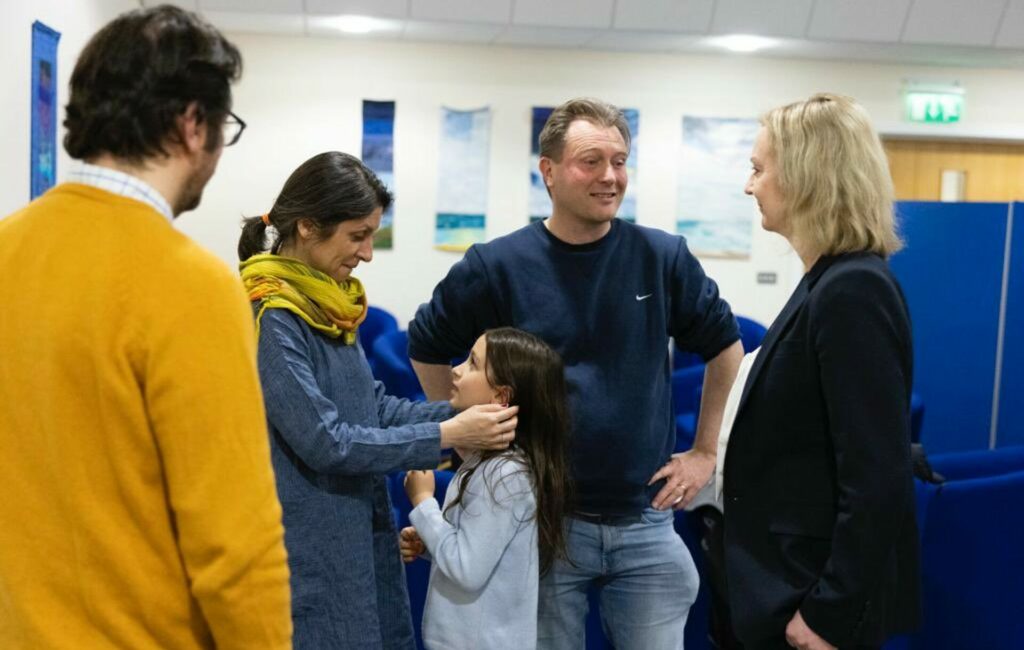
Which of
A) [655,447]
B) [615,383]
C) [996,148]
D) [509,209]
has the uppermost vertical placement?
[996,148]

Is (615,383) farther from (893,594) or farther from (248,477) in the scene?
(248,477)

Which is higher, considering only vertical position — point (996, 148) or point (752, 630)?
point (996, 148)

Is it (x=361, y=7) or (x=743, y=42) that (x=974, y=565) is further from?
(x=361, y=7)

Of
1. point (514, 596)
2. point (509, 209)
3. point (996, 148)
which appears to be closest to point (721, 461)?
point (514, 596)

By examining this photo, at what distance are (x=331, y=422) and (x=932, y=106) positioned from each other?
5.83 metres

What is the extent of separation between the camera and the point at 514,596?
2014 mm

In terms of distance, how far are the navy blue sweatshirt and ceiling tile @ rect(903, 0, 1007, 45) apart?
13.7 feet

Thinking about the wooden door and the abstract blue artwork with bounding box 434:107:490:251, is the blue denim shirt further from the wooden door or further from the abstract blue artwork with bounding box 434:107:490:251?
the wooden door

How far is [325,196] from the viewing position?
1.89 meters

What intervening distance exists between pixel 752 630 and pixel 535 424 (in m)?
0.60

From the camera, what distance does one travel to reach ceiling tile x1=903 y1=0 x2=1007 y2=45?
226 inches

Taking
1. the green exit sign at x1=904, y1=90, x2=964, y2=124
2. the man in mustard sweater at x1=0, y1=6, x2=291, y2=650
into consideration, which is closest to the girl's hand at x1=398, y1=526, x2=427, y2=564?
the man in mustard sweater at x1=0, y1=6, x2=291, y2=650

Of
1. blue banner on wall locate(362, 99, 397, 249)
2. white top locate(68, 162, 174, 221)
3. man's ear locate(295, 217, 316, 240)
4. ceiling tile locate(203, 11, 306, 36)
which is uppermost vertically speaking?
ceiling tile locate(203, 11, 306, 36)

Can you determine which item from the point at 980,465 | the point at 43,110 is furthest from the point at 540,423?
the point at 43,110
